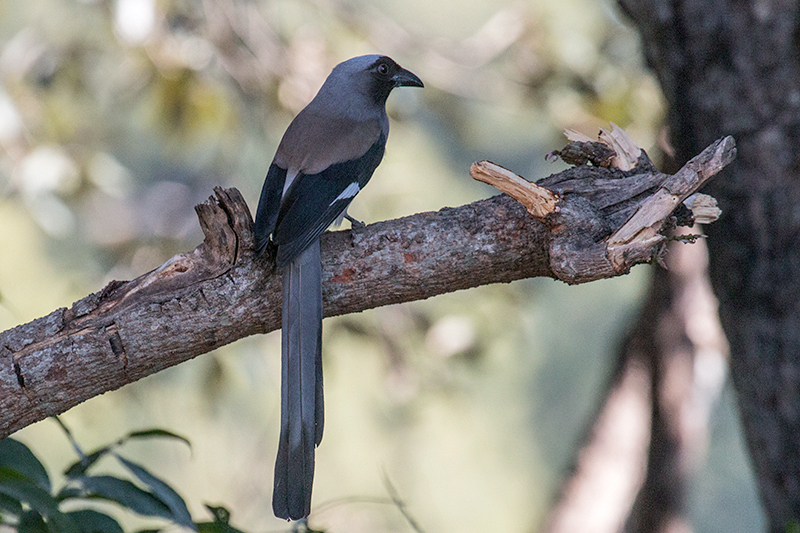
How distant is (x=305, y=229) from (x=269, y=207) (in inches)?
5.0

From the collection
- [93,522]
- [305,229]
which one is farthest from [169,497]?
[305,229]

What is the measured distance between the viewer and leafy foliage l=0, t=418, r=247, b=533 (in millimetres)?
1008

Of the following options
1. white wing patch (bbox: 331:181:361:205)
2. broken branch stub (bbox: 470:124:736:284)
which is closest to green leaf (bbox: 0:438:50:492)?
white wing patch (bbox: 331:181:361:205)

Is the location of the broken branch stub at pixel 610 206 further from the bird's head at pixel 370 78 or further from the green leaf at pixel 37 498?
the green leaf at pixel 37 498

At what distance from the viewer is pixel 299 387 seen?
1.40 metres

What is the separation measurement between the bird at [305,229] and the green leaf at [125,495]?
24 centimetres

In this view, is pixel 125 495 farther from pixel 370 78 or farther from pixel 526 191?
pixel 370 78

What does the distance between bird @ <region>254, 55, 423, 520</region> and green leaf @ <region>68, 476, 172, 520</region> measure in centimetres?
24

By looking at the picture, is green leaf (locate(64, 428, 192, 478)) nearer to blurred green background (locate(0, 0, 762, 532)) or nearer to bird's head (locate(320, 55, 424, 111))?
blurred green background (locate(0, 0, 762, 532))

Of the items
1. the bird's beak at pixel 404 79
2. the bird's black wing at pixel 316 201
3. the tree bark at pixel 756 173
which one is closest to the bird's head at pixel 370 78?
the bird's beak at pixel 404 79

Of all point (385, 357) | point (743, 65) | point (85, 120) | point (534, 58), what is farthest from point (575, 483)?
point (85, 120)

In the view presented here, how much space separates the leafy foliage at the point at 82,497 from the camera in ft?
3.31

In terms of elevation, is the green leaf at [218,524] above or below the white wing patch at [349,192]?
below

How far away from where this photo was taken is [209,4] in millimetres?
A: 2779
